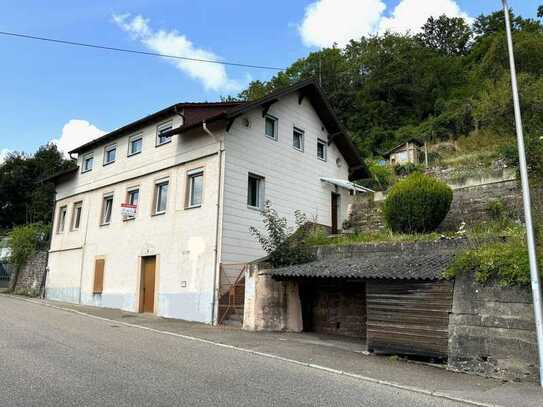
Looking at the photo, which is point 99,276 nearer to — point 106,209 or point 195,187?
point 106,209

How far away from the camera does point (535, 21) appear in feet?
147

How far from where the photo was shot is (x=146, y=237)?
733 inches

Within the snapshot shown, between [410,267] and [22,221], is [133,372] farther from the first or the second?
[22,221]

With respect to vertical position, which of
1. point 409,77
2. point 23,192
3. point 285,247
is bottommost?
point 285,247

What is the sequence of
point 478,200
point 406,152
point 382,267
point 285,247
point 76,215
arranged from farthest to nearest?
point 406,152, point 76,215, point 478,200, point 285,247, point 382,267

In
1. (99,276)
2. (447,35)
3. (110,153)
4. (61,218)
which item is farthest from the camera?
(447,35)

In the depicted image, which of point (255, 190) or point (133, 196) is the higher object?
point (133, 196)

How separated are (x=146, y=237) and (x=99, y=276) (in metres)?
3.79

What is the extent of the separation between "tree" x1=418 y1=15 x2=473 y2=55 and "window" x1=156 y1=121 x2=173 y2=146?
4287 cm

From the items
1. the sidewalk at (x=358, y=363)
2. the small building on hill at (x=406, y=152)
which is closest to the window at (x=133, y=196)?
the sidewalk at (x=358, y=363)

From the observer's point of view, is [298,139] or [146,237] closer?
[146,237]

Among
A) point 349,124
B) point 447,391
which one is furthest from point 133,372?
point 349,124

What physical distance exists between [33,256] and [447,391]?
84.2ft

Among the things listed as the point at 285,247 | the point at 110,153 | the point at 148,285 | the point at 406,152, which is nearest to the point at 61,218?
the point at 110,153
